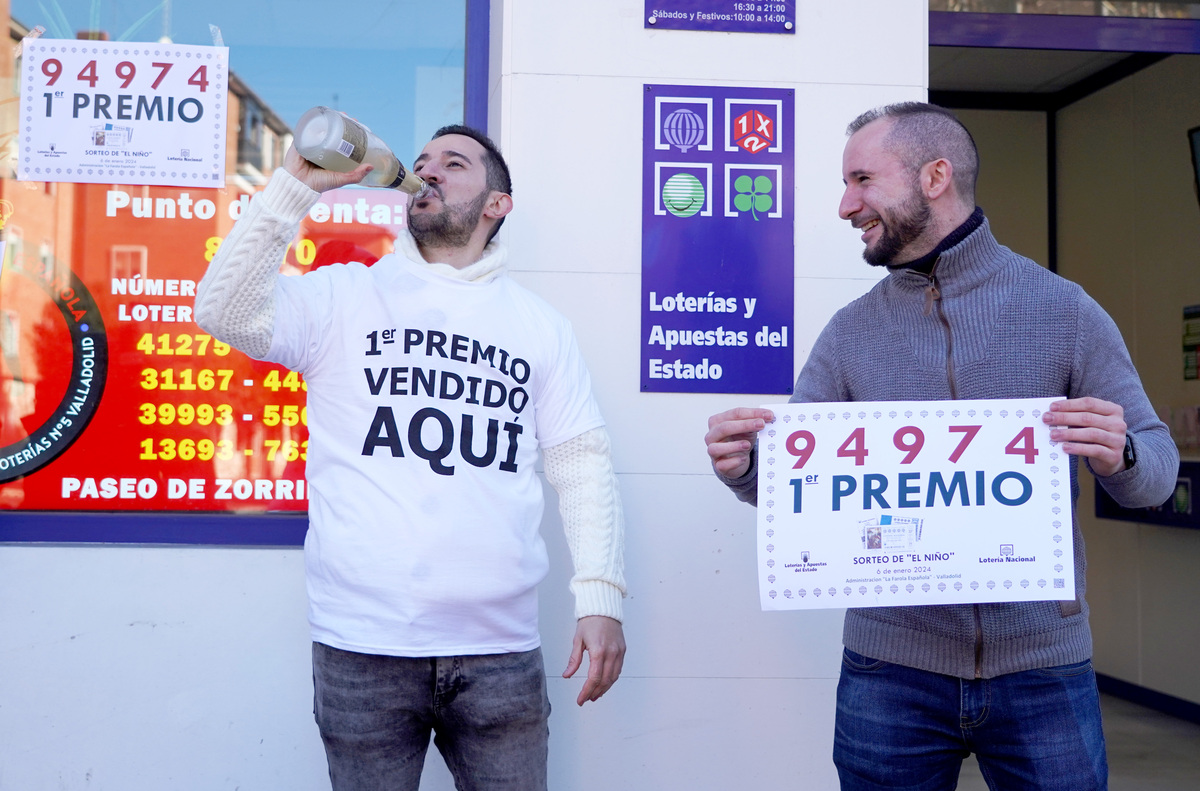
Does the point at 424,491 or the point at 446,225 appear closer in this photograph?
the point at 424,491

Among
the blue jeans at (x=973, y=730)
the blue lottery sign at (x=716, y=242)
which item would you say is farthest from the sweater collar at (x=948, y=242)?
the blue lottery sign at (x=716, y=242)

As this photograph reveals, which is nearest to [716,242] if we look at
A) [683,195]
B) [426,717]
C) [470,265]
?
[683,195]

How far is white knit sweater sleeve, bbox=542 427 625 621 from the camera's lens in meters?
2.23

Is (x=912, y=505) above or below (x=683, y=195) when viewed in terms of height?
below

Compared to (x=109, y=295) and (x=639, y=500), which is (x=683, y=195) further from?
(x=109, y=295)

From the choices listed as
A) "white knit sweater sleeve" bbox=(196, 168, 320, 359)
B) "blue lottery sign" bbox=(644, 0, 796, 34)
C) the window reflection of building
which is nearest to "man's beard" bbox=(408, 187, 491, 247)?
"white knit sweater sleeve" bbox=(196, 168, 320, 359)

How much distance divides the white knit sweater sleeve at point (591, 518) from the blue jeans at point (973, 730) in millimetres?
550

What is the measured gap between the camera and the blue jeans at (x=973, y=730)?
1.79 meters

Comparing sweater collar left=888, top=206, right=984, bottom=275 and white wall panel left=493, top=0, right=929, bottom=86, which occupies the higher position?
white wall panel left=493, top=0, right=929, bottom=86

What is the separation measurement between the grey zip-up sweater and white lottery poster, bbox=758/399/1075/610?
7 centimetres

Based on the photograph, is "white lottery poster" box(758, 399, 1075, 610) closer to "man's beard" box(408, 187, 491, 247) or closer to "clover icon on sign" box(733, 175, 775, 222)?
"man's beard" box(408, 187, 491, 247)

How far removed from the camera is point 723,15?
3076 millimetres

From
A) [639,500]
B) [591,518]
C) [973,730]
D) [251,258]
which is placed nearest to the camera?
[973,730]

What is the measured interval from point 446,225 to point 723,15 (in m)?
1.27
